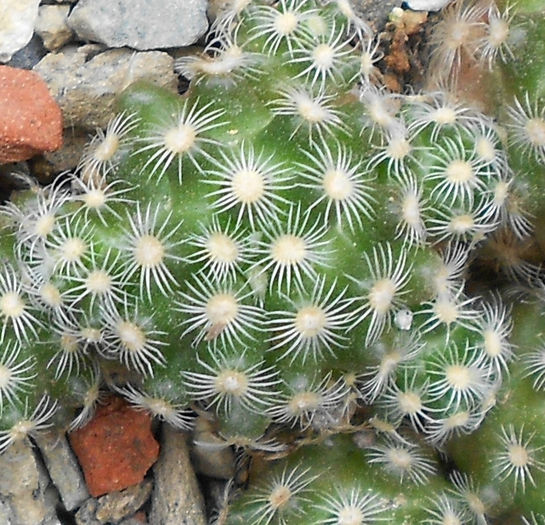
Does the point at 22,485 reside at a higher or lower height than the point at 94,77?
lower

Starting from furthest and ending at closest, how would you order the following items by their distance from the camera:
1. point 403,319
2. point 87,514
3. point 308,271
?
point 87,514, point 403,319, point 308,271

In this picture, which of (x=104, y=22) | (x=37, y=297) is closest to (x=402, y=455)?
(x=37, y=297)

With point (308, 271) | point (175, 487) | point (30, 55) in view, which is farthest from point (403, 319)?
point (30, 55)

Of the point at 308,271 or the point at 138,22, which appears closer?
the point at 308,271

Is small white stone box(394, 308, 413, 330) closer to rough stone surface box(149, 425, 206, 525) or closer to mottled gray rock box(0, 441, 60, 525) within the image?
rough stone surface box(149, 425, 206, 525)

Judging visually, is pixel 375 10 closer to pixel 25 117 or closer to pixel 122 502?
pixel 25 117

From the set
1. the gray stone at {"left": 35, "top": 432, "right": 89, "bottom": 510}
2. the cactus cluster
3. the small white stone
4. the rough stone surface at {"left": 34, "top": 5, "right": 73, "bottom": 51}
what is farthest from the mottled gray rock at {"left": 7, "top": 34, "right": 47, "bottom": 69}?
the small white stone

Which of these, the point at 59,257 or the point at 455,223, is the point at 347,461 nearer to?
the point at 455,223
